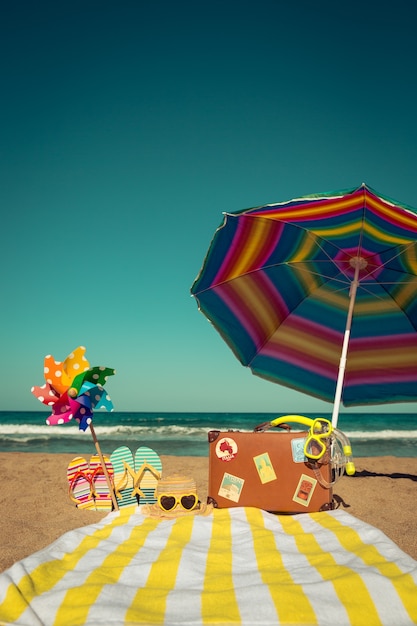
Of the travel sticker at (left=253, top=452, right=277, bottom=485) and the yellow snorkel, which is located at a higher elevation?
the yellow snorkel

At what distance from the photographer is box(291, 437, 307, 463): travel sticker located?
141 inches

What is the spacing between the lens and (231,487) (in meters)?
3.60

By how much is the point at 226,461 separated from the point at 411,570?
5.85 feet

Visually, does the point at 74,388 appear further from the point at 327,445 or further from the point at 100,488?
the point at 327,445

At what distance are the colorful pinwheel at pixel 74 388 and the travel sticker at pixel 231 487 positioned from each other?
A: 1159mm

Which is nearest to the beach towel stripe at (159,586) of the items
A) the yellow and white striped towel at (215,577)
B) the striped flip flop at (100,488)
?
the yellow and white striped towel at (215,577)

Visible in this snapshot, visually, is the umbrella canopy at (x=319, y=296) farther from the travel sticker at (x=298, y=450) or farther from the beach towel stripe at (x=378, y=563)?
the beach towel stripe at (x=378, y=563)

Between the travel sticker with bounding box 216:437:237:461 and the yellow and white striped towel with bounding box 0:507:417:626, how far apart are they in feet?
2.30

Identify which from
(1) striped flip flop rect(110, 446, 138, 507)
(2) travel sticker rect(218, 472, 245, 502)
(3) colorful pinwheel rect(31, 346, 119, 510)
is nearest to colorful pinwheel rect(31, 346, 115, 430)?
(3) colorful pinwheel rect(31, 346, 119, 510)

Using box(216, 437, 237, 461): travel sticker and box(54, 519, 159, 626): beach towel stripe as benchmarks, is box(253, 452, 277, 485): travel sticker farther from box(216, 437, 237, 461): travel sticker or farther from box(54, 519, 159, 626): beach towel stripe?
box(54, 519, 159, 626): beach towel stripe

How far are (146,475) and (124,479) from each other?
0.20 metres

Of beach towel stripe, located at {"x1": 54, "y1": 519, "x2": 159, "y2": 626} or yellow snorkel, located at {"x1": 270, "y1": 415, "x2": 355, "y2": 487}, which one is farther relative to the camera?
yellow snorkel, located at {"x1": 270, "y1": 415, "x2": 355, "y2": 487}

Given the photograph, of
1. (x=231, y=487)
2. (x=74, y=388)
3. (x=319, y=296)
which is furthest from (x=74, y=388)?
(x=319, y=296)

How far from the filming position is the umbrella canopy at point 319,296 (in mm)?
3939
